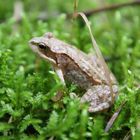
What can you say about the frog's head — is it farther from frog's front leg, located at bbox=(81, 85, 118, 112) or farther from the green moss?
frog's front leg, located at bbox=(81, 85, 118, 112)

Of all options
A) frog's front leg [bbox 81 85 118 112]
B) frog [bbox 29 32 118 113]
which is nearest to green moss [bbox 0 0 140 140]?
frog's front leg [bbox 81 85 118 112]

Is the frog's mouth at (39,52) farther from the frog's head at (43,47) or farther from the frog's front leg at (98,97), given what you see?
the frog's front leg at (98,97)

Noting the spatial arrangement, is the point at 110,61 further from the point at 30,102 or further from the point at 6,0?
the point at 6,0

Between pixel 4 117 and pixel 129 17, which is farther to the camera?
pixel 129 17

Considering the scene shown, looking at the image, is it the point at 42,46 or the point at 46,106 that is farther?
the point at 42,46

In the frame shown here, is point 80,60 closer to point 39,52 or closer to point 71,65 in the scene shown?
point 71,65

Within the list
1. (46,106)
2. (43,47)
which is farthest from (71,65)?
(46,106)

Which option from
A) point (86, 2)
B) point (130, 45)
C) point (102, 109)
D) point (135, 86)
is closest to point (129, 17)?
point (86, 2)
